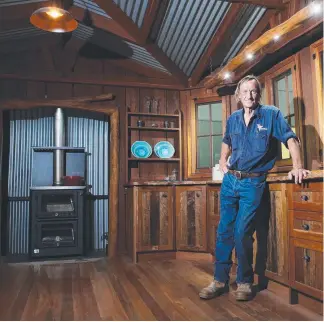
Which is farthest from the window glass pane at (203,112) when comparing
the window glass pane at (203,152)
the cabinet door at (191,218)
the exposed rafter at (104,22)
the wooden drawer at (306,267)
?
the wooden drawer at (306,267)

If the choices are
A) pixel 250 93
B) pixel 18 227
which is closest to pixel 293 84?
pixel 250 93

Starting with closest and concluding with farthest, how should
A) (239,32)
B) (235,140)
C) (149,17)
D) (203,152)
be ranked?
(235,140), (149,17), (239,32), (203,152)

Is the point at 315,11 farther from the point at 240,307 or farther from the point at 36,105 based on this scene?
the point at 36,105

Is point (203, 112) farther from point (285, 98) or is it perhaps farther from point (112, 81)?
point (285, 98)

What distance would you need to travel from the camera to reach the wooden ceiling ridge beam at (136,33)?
379 cm

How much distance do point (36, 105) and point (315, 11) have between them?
10.8ft

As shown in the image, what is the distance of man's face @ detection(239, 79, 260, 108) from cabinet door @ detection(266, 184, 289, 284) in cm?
64

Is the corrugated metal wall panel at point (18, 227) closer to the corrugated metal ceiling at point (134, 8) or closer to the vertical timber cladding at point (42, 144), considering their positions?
the vertical timber cladding at point (42, 144)

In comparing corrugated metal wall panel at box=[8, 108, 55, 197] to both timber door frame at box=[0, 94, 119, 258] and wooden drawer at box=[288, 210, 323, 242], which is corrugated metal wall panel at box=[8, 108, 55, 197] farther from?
wooden drawer at box=[288, 210, 323, 242]

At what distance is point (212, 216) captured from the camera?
375 centimetres

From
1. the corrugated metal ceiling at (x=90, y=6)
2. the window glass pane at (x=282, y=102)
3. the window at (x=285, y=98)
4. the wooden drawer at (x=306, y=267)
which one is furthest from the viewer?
the corrugated metal ceiling at (x=90, y=6)

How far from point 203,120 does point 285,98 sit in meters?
1.44

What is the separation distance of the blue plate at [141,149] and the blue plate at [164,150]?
4.3 inches

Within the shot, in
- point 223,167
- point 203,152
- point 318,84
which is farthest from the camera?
point 203,152
